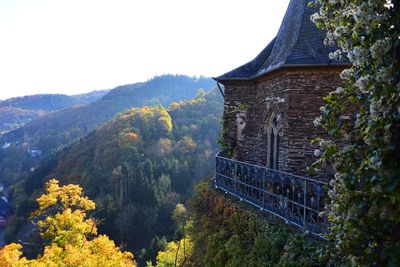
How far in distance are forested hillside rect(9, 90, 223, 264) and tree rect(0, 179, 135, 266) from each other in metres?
27.7

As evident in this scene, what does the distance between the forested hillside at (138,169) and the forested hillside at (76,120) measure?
3350 centimetres

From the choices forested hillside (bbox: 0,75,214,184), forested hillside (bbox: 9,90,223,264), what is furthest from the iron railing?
forested hillside (bbox: 0,75,214,184)

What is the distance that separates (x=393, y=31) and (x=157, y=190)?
62946mm

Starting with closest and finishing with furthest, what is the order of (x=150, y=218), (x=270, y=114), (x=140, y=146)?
1. (x=270, y=114)
2. (x=150, y=218)
3. (x=140, y=146)

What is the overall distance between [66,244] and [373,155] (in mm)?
23548

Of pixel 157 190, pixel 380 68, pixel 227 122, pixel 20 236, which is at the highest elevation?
pixel 380 68

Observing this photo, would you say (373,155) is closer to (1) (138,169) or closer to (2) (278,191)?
(2) (278,191)

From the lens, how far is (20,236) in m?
60.7

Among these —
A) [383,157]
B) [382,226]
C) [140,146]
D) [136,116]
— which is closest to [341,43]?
[383,157]

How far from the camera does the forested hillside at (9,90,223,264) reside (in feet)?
194

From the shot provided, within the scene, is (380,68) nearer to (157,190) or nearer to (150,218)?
(150,218)

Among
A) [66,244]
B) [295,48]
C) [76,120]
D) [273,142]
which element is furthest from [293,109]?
[76,120]

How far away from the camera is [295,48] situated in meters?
10.8

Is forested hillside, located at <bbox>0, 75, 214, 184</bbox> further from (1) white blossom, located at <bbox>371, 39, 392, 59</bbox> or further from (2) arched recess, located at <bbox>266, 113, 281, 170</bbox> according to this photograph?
(1) white blossom, located at <bbox>371, 39, 392, 59</bbox>
